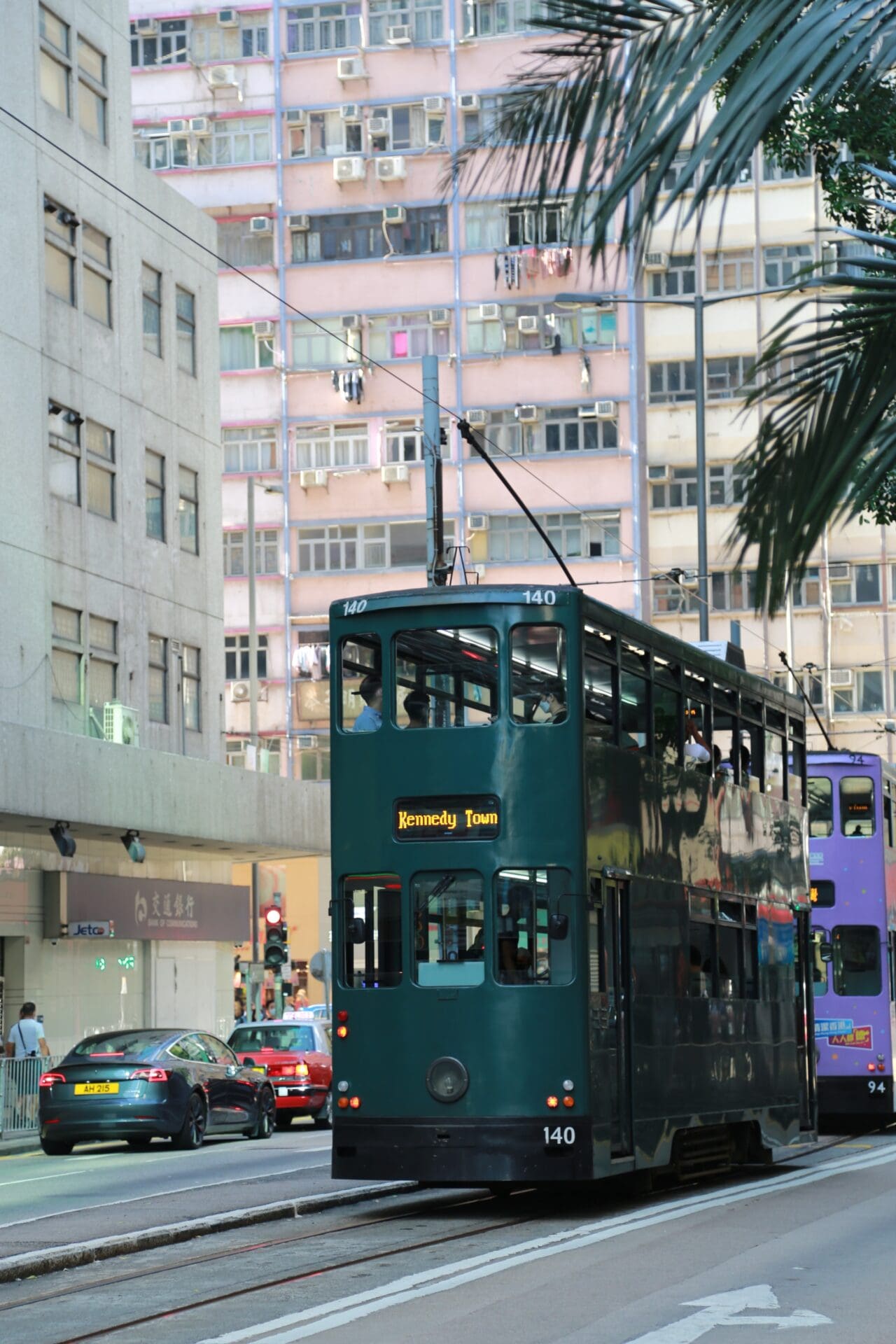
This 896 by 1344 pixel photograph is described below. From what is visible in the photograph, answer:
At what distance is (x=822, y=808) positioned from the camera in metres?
25.6

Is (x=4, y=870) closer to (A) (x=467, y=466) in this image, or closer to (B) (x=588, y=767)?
(B) (x=588, y=767)

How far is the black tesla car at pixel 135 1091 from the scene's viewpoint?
24797 millimetres

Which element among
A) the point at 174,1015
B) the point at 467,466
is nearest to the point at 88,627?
the point at 174,1015

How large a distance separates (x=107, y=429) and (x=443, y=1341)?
28530 mm

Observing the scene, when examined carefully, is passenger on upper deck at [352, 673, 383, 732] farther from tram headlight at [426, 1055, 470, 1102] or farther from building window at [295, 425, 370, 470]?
building window at [295, 425, 370, 470]

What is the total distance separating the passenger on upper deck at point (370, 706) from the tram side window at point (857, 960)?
36.5 feet

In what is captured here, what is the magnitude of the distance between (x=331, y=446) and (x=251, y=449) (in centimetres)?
221

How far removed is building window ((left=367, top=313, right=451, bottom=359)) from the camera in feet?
192

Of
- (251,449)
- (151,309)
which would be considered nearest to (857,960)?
(151,309)

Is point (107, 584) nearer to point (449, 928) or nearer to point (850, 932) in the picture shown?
point (850, 932)

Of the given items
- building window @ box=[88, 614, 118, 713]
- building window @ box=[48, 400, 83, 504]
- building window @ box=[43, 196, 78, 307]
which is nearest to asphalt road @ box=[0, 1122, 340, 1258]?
building window @ box=[88, 614, 118, 713]

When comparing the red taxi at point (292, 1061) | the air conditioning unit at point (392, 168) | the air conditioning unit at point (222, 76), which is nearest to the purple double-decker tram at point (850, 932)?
the red taxi at point (292, 1061)

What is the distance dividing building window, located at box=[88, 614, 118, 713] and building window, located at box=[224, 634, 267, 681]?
22.3m

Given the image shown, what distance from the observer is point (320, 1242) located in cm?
1394
